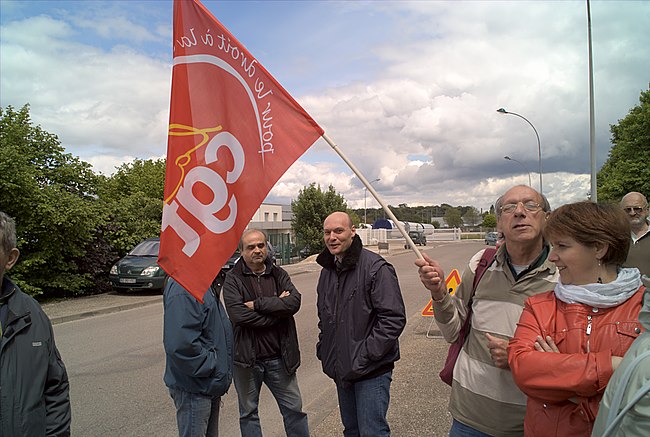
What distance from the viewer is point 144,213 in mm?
17562

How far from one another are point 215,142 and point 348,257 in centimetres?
121

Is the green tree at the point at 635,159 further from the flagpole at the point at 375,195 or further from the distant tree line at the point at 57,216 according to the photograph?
the flagpole at the point at 375,195

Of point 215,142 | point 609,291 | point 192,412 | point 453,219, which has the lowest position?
point 192,412

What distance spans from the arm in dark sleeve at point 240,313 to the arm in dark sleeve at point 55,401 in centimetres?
145

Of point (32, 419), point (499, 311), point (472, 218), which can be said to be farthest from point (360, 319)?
point (472, 218)

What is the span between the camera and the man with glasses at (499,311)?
2438 millimetres

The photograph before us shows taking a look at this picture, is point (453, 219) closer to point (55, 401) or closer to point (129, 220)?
point (129, 220)

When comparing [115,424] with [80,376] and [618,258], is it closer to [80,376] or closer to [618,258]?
[80,376]

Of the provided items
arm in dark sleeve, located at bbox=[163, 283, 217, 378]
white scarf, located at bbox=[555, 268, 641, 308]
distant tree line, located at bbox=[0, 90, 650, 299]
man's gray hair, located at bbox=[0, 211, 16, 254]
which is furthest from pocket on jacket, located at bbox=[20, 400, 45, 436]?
distant tree line, located at bbox=[0, 90, 650, 299]

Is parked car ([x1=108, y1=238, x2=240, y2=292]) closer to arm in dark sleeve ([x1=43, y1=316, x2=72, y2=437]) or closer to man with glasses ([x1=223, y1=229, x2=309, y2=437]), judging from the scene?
man with glasses ([x1=223, y1=229, x2=309, y2=437])

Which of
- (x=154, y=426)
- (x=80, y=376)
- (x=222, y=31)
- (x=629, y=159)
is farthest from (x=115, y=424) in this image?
(x=629, y=159)

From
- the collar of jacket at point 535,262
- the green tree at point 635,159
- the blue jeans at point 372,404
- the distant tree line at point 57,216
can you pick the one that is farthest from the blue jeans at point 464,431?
the green tree at point 635,159

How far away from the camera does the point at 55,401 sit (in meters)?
2.37

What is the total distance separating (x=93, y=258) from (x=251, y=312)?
1232 cm
